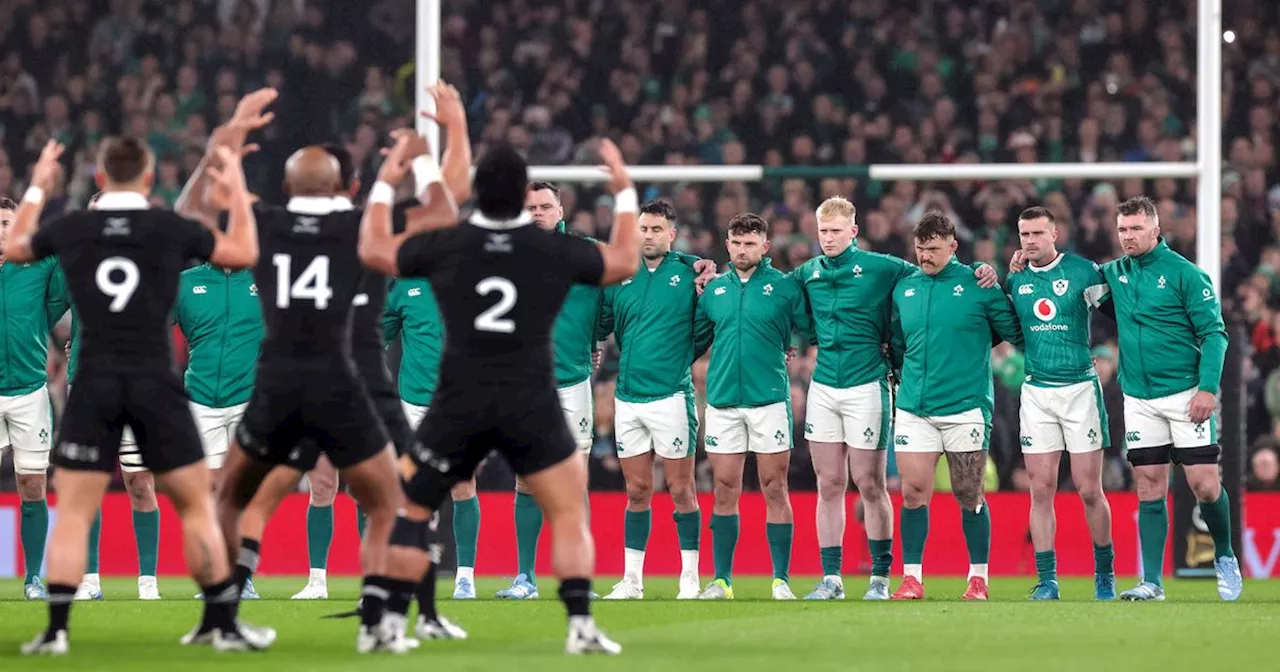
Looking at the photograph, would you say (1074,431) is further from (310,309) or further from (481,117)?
(481,117)

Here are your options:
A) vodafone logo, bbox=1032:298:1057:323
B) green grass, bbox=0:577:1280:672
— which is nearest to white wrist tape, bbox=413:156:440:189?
green grass, bbox=0:577:1280:672

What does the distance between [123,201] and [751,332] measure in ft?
16.6

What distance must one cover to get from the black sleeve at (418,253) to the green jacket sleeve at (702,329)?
15.3 feet

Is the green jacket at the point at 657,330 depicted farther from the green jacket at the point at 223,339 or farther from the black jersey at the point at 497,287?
the black jersey at the point at 497,287

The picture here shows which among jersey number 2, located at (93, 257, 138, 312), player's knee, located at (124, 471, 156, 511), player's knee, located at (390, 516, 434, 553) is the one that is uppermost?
jersey number 2, located at (93, 257, 138, 312)

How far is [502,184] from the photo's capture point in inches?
297

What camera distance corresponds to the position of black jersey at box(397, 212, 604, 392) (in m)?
7.48

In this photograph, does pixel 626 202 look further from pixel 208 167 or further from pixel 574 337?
pixel 574 337

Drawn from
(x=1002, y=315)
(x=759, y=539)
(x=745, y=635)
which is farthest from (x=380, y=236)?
(x=759, y=539)

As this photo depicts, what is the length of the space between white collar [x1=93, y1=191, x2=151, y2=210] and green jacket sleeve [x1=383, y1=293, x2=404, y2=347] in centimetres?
441

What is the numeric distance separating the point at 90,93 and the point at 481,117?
4.61m

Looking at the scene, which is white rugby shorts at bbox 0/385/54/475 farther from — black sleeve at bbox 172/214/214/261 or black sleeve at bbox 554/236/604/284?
black sleeve at bbox 554/236/604/284

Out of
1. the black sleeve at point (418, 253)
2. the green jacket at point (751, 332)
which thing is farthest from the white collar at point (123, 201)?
the green jacket at point (751, 332)

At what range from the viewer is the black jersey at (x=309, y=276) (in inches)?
309
